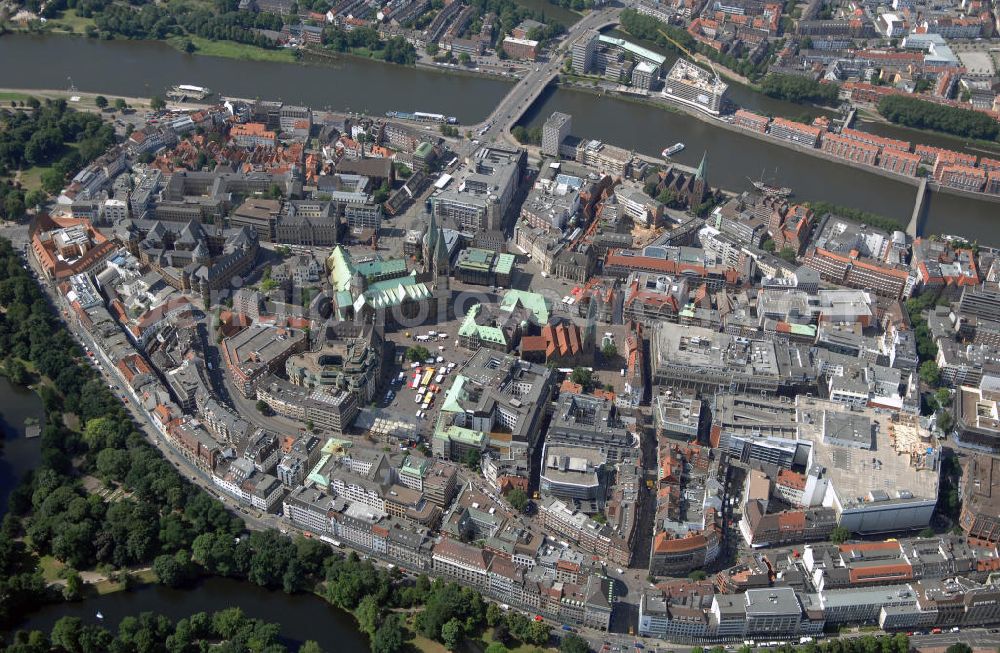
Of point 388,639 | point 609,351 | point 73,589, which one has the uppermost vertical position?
point 609,351

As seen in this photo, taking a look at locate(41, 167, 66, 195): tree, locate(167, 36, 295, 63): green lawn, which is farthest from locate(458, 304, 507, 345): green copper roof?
locate(167, 36, 295, 63): green lawn

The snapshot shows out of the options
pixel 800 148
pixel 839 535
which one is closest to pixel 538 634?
A: pixel 839 535

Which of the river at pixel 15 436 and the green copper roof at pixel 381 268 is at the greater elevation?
the green copper roof at pixel 381 268

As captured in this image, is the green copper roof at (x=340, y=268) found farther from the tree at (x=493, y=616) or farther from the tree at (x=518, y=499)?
the tree at (x=493, y=616)

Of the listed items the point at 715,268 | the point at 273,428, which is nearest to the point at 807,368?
the point at 715,268

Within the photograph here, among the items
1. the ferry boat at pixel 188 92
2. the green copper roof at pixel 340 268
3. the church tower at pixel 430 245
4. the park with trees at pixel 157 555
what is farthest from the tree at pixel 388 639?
the ferry boat at pixel 188 92

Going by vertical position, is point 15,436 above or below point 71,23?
below

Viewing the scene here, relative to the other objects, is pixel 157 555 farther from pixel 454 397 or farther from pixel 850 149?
pixel 850 149
